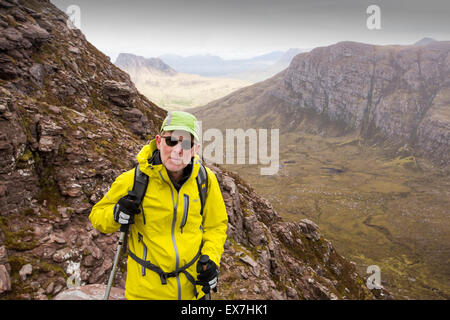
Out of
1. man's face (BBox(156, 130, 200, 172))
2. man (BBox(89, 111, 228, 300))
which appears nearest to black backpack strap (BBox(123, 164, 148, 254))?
man (BBox(89, 111, 228, 300))

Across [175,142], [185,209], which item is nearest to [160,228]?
[185,209]

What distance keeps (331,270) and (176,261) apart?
33.3 m

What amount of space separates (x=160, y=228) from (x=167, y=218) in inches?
12.2

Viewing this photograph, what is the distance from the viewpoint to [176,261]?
584 cm

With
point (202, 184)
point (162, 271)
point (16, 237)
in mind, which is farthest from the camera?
point (16, 237)

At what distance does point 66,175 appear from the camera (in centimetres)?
1378

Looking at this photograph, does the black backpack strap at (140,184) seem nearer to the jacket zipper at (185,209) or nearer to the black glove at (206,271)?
the jacket zipper at (185,209)

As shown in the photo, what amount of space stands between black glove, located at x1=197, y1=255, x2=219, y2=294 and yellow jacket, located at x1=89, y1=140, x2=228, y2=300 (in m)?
0.19

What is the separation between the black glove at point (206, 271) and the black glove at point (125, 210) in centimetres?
199

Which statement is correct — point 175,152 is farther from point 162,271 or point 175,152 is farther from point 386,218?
point 386,218

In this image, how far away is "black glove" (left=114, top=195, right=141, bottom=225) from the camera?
18.2 ft

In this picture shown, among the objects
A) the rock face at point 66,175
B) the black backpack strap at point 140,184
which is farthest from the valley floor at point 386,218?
the black backpack strap at point 140,184

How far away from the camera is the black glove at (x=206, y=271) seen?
19.6 feet
